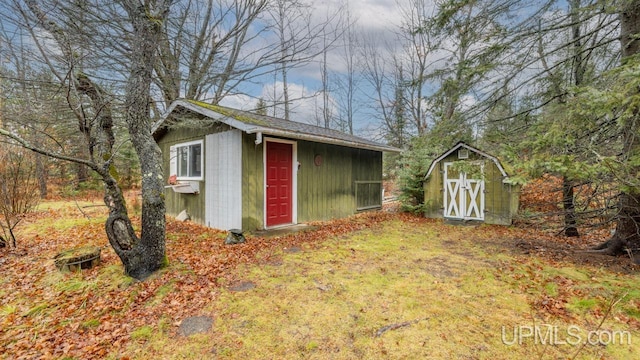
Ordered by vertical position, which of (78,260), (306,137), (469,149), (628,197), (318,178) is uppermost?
(306,137)

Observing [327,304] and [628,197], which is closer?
[327,304]

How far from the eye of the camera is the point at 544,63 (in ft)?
16.0

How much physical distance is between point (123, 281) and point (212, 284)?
3.79 ft

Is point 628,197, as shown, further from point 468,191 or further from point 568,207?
point 468,191

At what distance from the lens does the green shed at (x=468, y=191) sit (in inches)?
259

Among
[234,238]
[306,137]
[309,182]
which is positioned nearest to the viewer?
[234,238]

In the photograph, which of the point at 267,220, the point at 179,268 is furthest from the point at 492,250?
the point at 179,268

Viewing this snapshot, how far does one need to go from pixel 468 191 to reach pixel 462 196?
7.7 inches

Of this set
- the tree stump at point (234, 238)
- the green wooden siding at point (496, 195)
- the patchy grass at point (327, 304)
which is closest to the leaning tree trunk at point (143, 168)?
the patchy grass at point (327, 304)

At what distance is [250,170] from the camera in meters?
5.89

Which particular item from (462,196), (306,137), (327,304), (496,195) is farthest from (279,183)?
(496,195)

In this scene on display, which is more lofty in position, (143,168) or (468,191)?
(143,168)

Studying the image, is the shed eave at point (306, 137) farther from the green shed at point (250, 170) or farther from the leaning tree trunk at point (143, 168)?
the leaning tree trunk at point (143, 168)

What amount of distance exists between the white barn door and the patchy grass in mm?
2156
